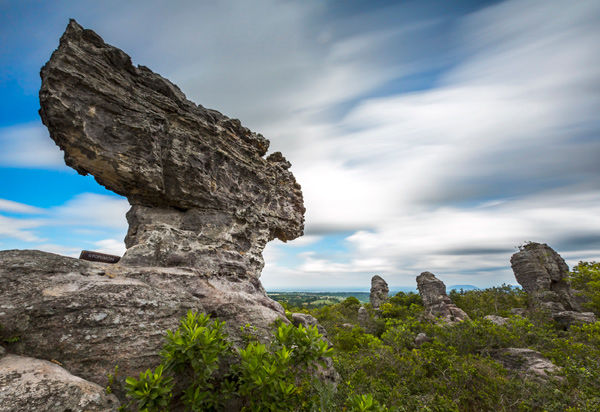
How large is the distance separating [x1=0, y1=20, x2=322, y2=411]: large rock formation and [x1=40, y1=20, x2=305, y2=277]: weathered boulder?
1.9 inches

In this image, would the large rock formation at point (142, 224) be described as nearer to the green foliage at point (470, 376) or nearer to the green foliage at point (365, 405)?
the green foliage at point (365, 405)

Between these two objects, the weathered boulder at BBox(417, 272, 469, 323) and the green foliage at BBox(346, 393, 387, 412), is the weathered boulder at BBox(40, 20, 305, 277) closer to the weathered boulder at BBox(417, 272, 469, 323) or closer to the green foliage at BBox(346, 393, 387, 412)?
the green foliage at BBox(346, 393, 387, 412)

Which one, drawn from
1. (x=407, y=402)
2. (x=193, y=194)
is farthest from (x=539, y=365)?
(x=193, y=194)

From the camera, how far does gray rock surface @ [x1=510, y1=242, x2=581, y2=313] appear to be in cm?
3788

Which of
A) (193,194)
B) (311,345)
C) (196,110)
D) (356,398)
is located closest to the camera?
(356,398)

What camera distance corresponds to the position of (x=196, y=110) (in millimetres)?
13086

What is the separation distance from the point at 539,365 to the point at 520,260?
39167mm

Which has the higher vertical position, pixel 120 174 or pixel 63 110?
pixel 63 110

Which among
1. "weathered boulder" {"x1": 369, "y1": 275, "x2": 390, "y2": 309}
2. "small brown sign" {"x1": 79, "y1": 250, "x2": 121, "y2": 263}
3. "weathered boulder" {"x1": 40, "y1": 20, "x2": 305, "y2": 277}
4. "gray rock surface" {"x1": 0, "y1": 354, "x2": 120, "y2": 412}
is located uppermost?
"weathered boulder" {"x1": 40, "y1": 20, "x2": 305, "y2": 277}

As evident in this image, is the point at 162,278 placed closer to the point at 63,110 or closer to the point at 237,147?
the point at 63,110

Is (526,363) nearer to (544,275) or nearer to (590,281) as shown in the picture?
(590,281)

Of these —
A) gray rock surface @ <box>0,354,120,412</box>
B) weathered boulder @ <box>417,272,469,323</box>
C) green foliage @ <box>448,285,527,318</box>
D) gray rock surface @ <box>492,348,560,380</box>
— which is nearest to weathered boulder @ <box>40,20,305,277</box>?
gray rock surface @ <box>0,354,120,412</box>

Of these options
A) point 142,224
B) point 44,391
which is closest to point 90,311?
point 44,391

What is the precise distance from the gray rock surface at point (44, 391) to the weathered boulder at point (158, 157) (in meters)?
4.88
